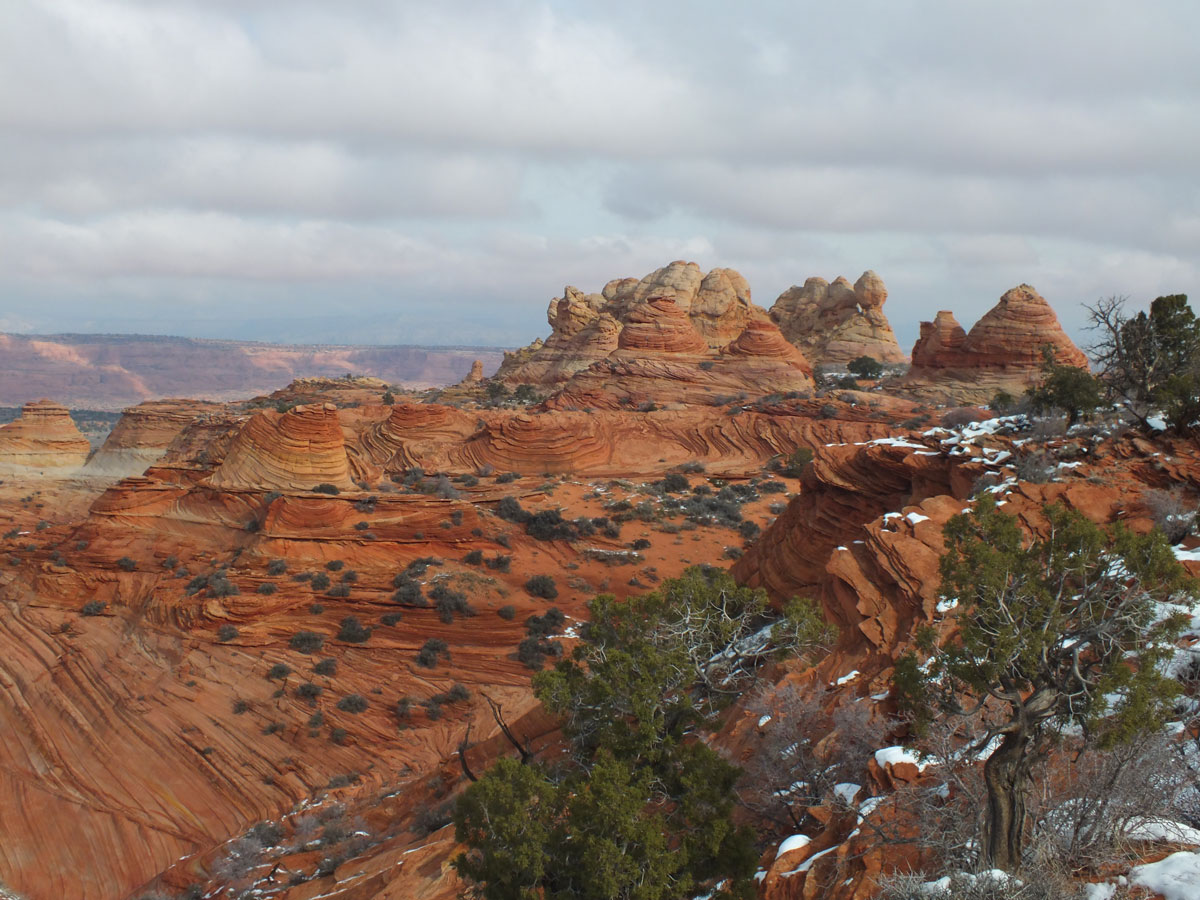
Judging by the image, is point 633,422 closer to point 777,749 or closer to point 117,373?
point 777,749

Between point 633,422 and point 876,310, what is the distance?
→ 113 feet

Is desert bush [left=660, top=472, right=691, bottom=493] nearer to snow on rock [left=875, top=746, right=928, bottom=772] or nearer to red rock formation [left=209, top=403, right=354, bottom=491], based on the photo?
red rock formation [left=209, top=403, right=354, bottom=491]

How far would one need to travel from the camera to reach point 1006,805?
5.22m

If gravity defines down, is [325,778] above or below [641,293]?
below

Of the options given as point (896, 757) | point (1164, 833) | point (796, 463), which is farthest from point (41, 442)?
→ point (1164, 833)

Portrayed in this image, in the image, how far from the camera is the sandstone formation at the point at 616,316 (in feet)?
206

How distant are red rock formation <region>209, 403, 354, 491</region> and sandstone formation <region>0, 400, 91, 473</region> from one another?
29503 mm

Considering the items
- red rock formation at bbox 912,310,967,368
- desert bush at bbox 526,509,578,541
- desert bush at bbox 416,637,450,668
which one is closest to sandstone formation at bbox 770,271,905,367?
red rock formation at bbox 912,310,967,368

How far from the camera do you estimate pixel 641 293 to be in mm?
70312

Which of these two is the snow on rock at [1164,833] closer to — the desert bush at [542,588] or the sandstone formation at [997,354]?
the desert bush at [542,588]

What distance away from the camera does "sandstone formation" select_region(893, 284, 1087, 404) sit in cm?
4550

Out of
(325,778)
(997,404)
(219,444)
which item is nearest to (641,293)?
(997,404)

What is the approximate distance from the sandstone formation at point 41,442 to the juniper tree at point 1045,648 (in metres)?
50.7

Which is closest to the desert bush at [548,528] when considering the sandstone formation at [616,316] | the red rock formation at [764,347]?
the red rock formation at [764,347]
